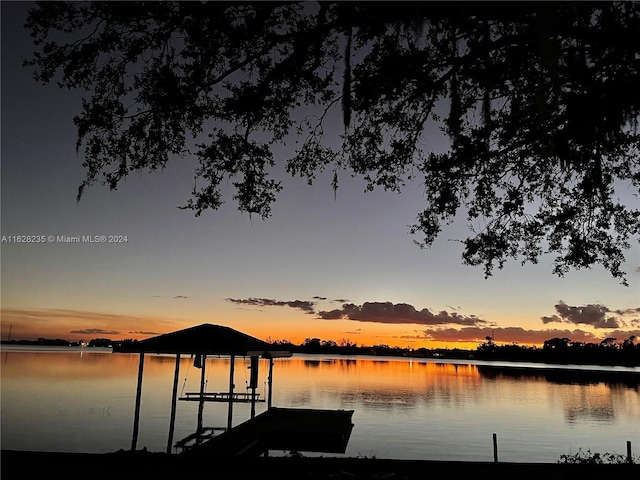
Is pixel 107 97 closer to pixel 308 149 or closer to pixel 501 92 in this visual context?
pixel 308 149

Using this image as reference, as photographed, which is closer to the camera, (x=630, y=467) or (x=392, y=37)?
(x=392, y=37)

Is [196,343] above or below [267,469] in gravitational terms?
above

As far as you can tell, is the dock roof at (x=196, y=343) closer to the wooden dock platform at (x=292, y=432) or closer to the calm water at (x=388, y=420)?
the wooden dock platform at (x=292, y=432)

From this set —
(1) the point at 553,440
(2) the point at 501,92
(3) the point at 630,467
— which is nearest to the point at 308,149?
(2) the point at 501,92

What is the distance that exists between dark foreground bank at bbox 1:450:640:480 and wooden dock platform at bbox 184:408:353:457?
6.56 m

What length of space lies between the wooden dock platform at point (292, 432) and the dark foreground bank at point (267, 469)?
656cm

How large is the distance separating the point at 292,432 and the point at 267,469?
11278mm

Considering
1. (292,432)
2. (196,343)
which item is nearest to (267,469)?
(196,343)

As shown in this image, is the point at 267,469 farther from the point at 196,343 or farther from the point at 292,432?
Result: the point at 292,432

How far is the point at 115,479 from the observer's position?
7.53 m

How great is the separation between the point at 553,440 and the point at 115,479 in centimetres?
3244

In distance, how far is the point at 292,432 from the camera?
20.4m

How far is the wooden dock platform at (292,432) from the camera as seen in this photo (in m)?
17.8

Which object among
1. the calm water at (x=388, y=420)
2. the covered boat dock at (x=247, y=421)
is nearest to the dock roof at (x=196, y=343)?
the covered boat dock at (x=247, y=421)
